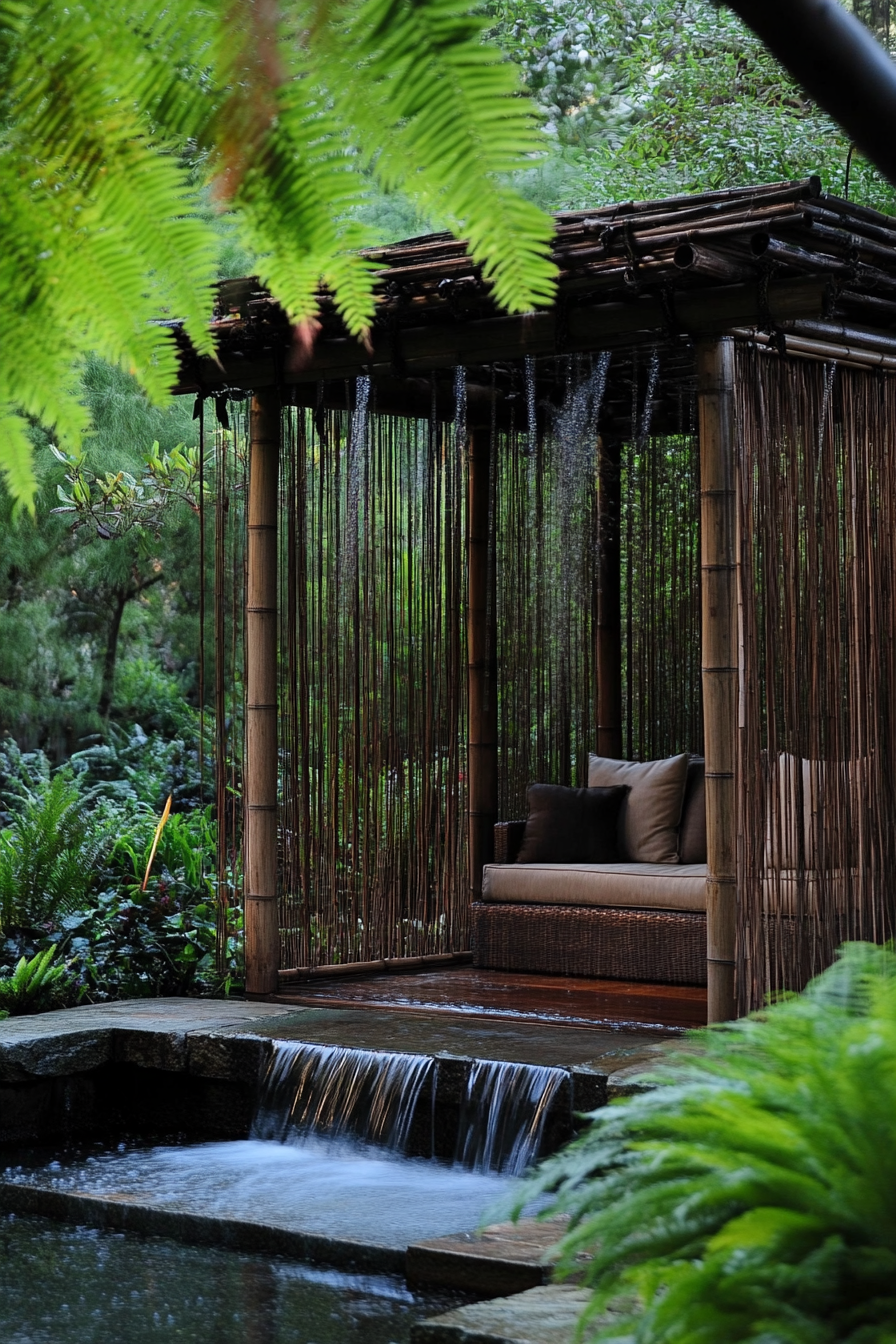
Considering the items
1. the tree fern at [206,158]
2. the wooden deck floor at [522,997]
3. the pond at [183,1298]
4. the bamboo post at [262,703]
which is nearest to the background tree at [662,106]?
the bamboo post at [262,703]

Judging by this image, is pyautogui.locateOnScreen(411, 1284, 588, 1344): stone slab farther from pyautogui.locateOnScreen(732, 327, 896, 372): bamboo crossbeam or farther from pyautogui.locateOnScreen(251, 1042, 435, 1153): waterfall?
pyautogui.locateOnScreen(732, 327, 896, 372): bamboo crossbeam

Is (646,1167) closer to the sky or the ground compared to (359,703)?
closer to the ground

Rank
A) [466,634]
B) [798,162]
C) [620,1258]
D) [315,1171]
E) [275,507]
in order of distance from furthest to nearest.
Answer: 1. [798,162]
2. [466,634]
3. [275,507]
4. [315,1171]
5. [620,1258]

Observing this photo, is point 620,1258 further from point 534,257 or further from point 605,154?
point 605,154

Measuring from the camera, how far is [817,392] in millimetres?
5566

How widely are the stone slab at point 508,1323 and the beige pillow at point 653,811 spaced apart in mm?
4036

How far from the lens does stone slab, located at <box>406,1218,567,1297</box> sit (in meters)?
3.58

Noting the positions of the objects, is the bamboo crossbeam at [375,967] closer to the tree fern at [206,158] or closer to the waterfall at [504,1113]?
the waterfall at [504,1113]

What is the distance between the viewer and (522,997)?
6.21m

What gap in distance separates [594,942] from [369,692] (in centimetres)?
137

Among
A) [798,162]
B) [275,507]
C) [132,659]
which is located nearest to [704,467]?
[275,507]

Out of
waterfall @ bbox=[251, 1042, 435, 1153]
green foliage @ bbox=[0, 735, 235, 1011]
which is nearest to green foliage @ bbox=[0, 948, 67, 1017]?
green foliage @ bbox=[0, 735, 235, 1011]

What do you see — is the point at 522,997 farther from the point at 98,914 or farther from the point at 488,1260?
the point at 488,1260

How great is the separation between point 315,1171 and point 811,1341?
3.46m
